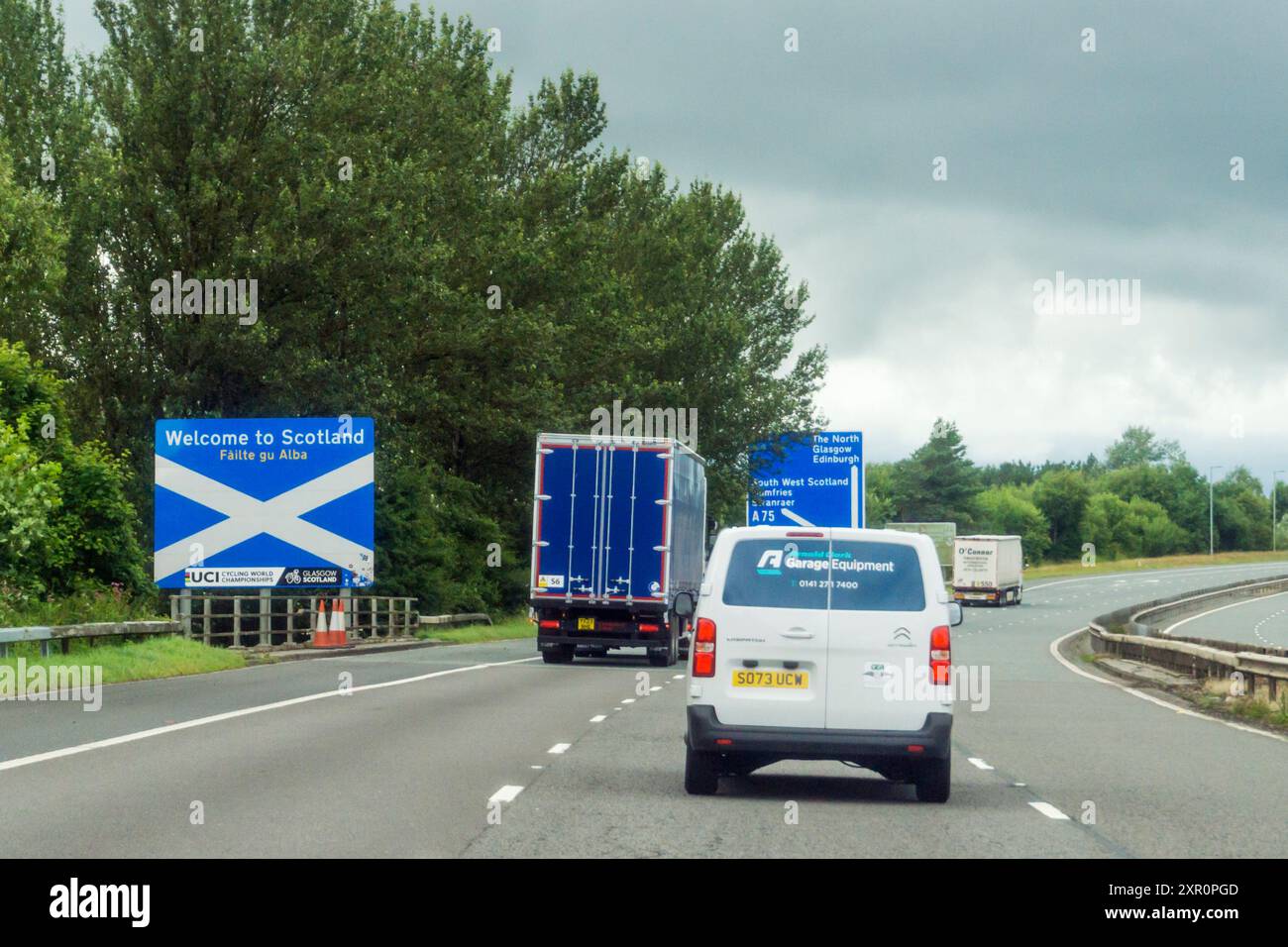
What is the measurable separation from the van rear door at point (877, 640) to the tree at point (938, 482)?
508ft

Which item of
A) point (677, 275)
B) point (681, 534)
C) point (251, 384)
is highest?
point (677, 275)

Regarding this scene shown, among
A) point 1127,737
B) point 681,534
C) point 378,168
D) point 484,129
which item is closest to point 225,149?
point 378,168

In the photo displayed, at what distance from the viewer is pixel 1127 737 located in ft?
62.4

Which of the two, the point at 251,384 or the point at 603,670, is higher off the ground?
the point at 251,384

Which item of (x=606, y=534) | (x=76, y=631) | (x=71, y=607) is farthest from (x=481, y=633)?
(x=76, y=631)

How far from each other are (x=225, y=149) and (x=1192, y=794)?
115 ft

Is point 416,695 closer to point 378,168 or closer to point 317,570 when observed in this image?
point 317,570

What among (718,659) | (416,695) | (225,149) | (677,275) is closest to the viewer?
(718,659)

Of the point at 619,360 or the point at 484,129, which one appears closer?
the point at 484,129

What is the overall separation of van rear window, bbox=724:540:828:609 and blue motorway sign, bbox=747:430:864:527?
35.5 metres

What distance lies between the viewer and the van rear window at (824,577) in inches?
491

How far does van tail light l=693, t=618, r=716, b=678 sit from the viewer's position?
12.4 m

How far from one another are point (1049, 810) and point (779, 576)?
235 cm

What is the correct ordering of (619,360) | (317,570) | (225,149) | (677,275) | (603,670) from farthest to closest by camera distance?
(677,275) < (619,360) < (225,149) < (317,570) < (603,670)
